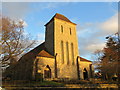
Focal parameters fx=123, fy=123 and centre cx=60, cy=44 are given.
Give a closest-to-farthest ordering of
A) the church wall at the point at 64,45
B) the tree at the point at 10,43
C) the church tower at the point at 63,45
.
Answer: the tree at the point at 10,43 < the church wall at the point at 64,45 < the church tower at the point at 63,45

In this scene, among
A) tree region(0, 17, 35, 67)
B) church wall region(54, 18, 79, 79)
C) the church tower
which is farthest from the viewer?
the church tower

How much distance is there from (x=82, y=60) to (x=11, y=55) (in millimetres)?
20343

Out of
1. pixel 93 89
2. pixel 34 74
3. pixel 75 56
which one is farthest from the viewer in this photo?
pixel 75 56

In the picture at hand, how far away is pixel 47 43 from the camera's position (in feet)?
106

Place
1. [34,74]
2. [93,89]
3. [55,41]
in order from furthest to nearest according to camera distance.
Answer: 1. [55,41]
2. [34,74]
3. [93,89]

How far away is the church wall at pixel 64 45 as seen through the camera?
2884 cm

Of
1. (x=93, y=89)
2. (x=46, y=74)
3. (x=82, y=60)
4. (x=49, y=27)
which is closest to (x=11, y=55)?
(x=46, y=74)

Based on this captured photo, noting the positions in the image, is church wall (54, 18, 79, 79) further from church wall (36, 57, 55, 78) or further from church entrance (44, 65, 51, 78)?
church entrance (44, 65, 51, 78)

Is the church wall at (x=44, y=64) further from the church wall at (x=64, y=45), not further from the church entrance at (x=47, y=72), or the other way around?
the church wall at (x=64, y=45)

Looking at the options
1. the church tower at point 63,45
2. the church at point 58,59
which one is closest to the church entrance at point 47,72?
the church at point 58,59

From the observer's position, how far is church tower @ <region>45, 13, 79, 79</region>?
2922cm

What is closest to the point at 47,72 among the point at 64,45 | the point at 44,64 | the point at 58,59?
the point at 44,64

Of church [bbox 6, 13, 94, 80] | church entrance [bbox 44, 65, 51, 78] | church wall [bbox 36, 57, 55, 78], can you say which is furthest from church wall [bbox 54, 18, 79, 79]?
church entrance [bbox 44, 65, 51, 78]

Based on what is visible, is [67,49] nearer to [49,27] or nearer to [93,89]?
[49,27]
